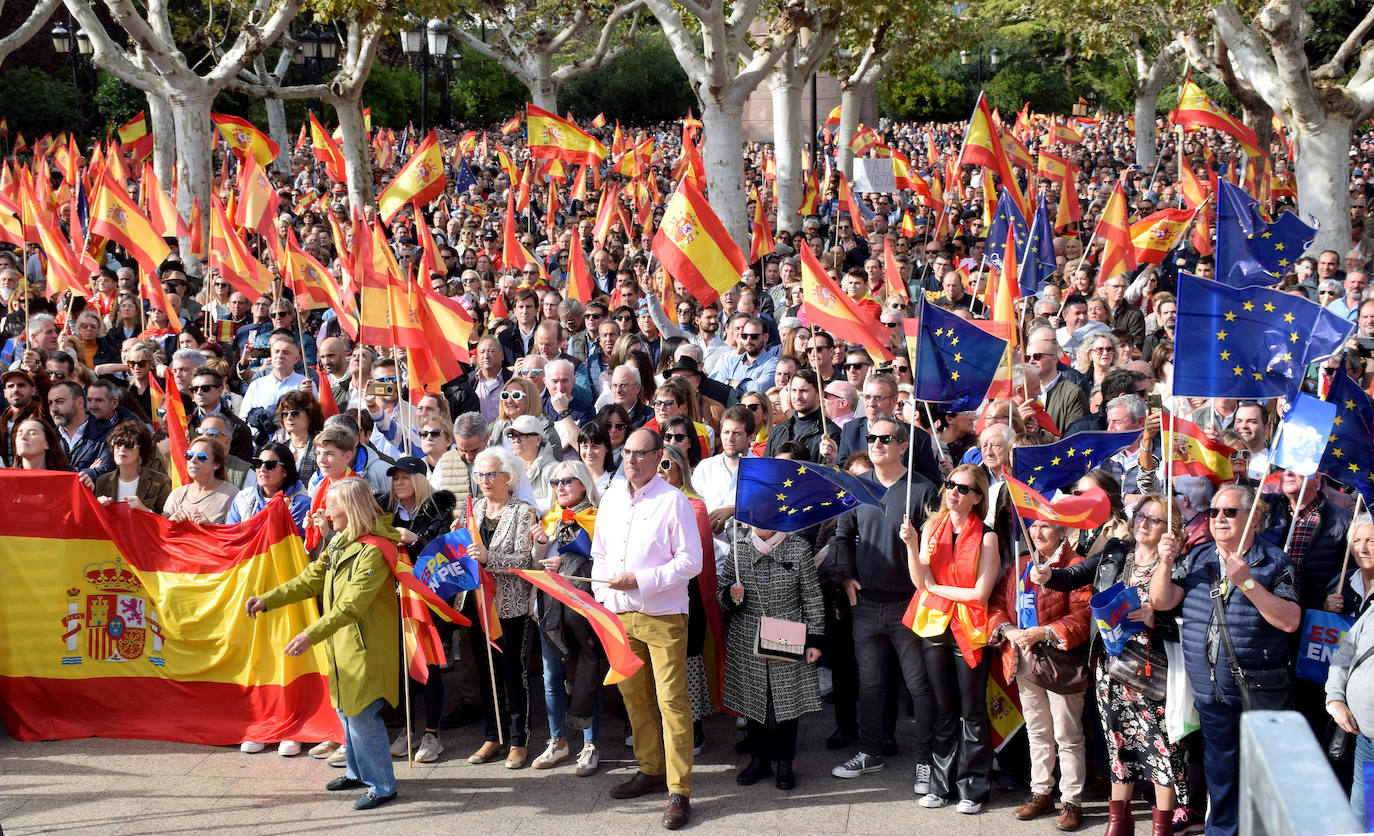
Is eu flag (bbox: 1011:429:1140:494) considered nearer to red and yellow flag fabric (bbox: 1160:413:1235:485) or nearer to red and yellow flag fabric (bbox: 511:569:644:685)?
red and yellow flag fabric (bbox: 1160:413:1235:485)

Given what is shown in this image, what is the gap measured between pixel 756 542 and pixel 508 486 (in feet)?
4.19

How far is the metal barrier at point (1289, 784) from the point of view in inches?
45.6

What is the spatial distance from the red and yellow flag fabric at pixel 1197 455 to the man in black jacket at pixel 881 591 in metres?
1.25

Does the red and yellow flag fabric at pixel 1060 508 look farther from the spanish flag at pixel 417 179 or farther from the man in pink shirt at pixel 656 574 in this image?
the spanish flag at pixel 417 179

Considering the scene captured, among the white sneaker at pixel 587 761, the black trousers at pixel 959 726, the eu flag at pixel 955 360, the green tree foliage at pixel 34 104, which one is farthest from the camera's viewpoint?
the green tree foliage at pixel 34 104

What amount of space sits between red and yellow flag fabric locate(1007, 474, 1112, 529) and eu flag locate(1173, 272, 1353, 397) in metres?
0.59

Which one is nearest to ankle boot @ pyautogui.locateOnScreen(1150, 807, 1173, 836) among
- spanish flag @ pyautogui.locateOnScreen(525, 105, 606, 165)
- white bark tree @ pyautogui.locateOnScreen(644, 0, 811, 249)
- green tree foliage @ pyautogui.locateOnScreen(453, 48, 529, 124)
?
white bark tree @ pyautogui.locateOnScreen(644, 0, 811, 249)

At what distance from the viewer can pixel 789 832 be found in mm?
6270

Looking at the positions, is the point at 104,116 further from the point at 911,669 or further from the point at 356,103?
the point at 911,669

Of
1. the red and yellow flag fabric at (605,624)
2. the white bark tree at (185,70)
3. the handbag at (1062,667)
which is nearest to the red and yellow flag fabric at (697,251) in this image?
the red and yellow flag fabric at (605,624)

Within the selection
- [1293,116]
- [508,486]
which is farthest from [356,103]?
[508,486]

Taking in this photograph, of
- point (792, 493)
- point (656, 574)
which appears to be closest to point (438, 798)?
point (656, 574)

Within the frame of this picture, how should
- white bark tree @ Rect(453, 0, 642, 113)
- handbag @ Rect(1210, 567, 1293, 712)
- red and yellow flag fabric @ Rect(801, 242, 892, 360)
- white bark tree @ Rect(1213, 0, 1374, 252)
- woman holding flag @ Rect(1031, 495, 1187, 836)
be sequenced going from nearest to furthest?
handbag @ Rect(1210, 567, 1293, 712), woman holding flag @ Rect(1031, 495, 1187, 836), red and yellow flag fabric @ Rect(801, 242, 892, 360), white bark tree @ Rect(1213, 0, 1374, 252), white bark tree @ Rect(453, 0, 642, 113)

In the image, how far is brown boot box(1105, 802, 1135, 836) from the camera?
6.00 m
